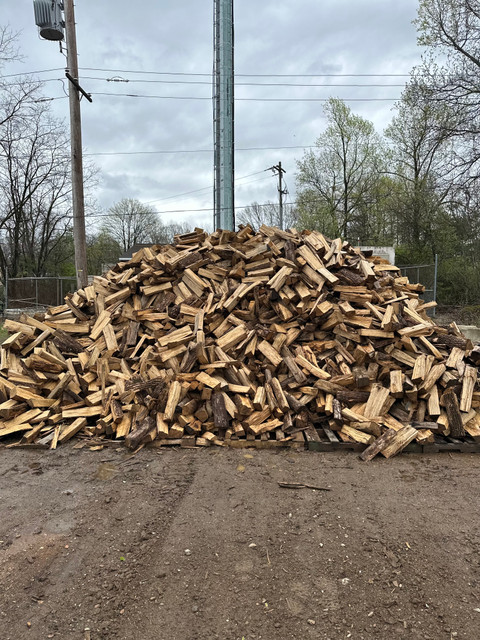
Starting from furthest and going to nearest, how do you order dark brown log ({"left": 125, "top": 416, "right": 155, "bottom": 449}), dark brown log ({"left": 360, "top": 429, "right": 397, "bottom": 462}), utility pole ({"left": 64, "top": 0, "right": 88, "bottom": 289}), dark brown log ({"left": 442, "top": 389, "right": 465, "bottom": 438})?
1. utility pole ({"left": 64, "top": 0, "right": 88, "bottom": 289})
2. dark brown log ({"left": 442, "top": 389, "right": 465, "bottom": 438})
3. dark brown log ({"left": 125, "top": 416, "right": 155, "bottom": 449})
4. dark brown log ({"left": 360, "top": 429, "right": 397, "bottom": 462})

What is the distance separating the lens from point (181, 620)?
6.85 ft

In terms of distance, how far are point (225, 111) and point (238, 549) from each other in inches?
362

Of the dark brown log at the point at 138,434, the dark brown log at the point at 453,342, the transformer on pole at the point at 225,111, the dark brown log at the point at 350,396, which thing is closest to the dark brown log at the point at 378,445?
the dark brown log at the point at 350,396

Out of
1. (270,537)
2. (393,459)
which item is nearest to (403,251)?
(393,459)

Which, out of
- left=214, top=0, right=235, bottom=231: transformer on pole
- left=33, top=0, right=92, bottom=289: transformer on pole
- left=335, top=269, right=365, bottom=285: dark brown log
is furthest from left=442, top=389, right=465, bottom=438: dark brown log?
left=33, top=0, right=92, bottom=289: transformer on pole

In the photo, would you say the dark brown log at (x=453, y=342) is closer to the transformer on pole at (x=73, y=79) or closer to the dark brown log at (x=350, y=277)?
the dark brown log at (x=350, y=277)

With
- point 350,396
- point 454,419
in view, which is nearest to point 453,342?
point 454,419

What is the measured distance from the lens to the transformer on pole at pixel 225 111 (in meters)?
9.12

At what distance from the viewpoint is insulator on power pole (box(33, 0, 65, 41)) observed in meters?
10.2

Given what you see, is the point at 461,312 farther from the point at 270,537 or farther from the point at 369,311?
the point at 270,537

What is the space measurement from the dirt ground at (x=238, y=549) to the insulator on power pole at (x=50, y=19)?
457 inches

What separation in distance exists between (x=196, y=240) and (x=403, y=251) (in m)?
19.7

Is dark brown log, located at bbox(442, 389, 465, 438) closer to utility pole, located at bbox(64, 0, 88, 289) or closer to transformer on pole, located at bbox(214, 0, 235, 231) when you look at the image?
transformer on pole, located at bbox(214, 0, 235, 231)

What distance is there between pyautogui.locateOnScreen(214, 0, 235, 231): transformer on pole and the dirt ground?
6627 mm
